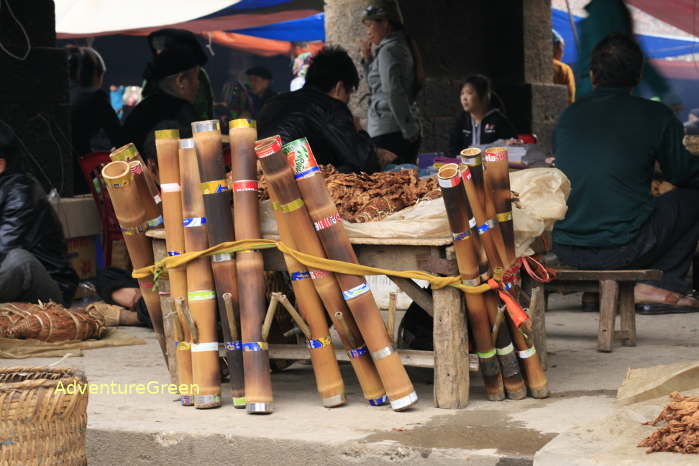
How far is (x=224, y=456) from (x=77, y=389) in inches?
26.5

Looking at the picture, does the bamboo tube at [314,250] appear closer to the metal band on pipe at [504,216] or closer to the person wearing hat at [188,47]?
the metal band on pipe at [504,216]

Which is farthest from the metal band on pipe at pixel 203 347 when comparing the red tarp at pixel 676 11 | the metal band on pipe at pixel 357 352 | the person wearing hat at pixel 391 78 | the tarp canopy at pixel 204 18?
the tarp canopy at pixel 204 18

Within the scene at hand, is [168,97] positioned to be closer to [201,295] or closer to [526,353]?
[201,295]

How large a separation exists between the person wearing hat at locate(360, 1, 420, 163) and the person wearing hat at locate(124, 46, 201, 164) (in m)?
1.50

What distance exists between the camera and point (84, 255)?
794 centimetres

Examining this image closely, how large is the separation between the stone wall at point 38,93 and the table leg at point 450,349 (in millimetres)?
4532

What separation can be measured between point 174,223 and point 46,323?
1.94 m

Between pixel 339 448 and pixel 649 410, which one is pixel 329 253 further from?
pixel 649 410

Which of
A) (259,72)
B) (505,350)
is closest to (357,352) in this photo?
(505,350)

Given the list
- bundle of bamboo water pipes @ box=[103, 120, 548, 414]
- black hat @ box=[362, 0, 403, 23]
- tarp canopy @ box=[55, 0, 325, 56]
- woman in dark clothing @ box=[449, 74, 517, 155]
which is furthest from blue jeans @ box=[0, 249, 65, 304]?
tarp canopy @ box=[55, 0, 325, 56]

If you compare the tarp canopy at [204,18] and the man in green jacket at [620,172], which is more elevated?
the tarp canopy at [204,18]

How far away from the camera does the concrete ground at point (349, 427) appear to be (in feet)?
11.2

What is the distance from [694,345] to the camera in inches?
207

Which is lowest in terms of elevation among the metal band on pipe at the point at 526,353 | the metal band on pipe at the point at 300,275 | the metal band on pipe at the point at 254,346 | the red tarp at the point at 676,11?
the metal band on pipe at the point at 526,353
